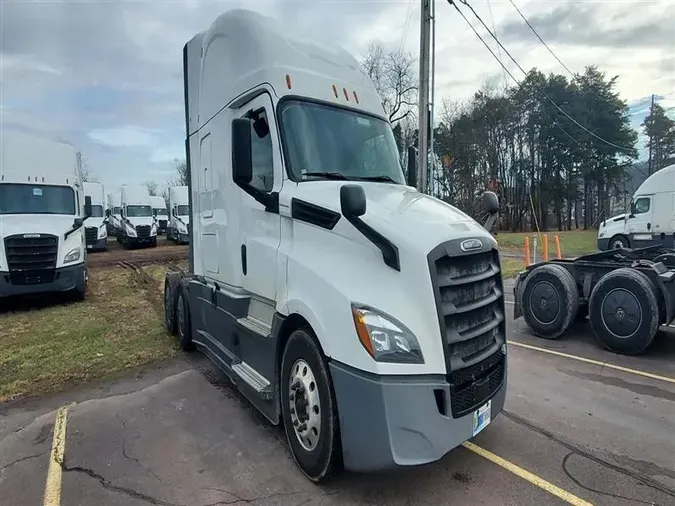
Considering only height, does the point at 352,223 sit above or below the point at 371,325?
above

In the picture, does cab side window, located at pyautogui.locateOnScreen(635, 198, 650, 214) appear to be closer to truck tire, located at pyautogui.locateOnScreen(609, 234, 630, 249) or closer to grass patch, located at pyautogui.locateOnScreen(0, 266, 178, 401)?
truck tire, located at pyautogui.locateOnScreen(609, 234, 630, 249)

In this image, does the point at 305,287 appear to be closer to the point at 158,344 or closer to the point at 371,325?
the point at 371,325

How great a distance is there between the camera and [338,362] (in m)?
2.84

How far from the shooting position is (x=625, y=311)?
607 cm

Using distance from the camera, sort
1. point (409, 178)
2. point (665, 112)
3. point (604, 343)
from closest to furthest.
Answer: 1. point (409, 178)
2. point (604, 343)
3. point (665, 112)

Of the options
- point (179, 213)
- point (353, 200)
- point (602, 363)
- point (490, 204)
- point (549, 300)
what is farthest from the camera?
point (179, 213)

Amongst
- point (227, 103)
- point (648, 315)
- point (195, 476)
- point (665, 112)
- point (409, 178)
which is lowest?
point (195, 476)

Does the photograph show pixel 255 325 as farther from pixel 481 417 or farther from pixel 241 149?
pixel 481 417

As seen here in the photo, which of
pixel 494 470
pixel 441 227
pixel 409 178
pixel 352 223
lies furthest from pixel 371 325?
pixel 409 178

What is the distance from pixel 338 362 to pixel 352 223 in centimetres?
91

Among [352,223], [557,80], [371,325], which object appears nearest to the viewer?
[371,325]

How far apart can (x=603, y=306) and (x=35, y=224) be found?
11.2m

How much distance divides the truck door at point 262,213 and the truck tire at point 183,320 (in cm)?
257

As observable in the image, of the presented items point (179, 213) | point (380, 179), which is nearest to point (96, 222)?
point (179, 213)
